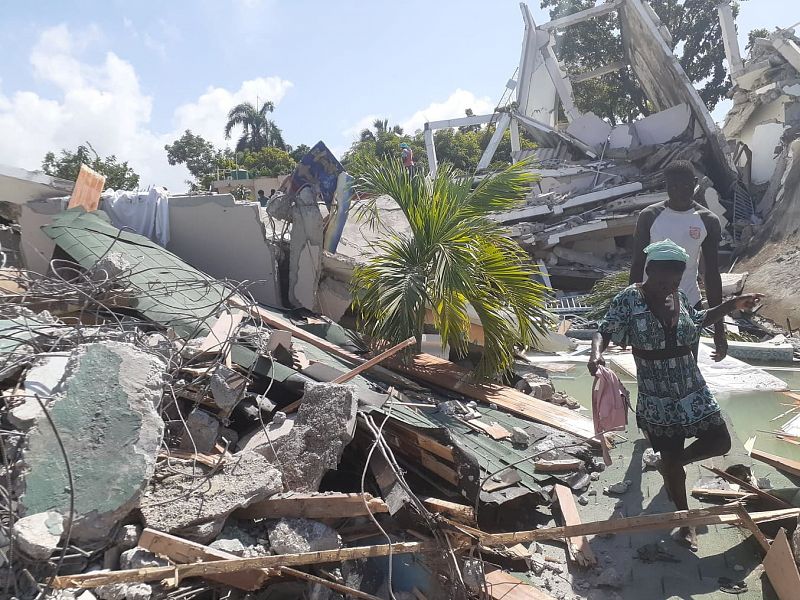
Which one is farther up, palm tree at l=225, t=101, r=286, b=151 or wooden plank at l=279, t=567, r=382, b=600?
palm tree at l=225, t=101, r=286, b=151

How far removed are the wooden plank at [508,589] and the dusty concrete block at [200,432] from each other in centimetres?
177

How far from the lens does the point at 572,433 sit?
4906 millimetres

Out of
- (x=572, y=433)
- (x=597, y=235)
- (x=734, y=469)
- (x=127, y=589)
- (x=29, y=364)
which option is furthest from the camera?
(x=597, y=235)

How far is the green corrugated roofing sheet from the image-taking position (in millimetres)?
5188

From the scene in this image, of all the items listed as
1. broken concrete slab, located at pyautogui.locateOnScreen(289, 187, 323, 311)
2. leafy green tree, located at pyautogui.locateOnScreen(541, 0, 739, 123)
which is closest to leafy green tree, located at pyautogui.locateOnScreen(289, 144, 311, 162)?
leafy green tree, located at pyautogui.locateOnScreen(541, 0, 739, 123)

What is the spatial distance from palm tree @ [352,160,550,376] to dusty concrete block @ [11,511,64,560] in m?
3.23

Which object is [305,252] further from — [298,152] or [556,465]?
[298,152]

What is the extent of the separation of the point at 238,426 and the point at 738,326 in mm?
9389

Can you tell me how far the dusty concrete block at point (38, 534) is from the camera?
2408 millimetres

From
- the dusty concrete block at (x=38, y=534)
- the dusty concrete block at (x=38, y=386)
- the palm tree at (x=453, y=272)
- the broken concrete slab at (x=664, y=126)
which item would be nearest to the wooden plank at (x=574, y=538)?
the palm tree at (x=453, y=272)

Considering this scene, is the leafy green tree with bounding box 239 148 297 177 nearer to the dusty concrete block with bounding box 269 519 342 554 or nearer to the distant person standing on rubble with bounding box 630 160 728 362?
the distant person standing on rubble with bounding box 630 160 728 362

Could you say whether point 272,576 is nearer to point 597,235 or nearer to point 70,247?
point 70,247

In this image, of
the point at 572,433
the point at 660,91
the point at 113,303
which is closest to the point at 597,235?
the point at 660,91

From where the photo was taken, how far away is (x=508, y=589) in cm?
293
